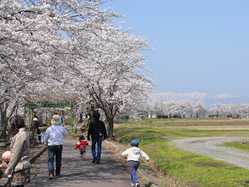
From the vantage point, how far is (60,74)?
19344 mm

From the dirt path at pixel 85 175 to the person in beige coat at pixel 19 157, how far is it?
4953 millimetres

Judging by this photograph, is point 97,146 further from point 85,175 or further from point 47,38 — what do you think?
point 47,38

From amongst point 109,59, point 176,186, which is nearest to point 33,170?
point 176,186


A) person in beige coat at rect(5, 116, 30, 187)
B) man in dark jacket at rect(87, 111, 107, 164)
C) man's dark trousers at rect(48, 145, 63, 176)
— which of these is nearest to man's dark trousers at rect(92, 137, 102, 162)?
man in dark jacket at rect(87, 111, 107, 164)

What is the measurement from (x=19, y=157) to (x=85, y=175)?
25.5 ft

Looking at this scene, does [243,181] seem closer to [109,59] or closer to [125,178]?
[125,178]

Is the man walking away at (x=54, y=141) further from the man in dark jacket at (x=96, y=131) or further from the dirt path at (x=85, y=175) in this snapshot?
the man in dark jacket at (x=96, y=131)

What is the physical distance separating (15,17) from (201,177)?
21.7ft

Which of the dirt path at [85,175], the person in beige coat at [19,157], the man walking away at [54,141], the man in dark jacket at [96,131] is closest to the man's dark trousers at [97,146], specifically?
the man in dark jacket at [96,131]

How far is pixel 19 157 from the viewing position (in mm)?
9086

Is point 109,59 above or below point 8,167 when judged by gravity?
above

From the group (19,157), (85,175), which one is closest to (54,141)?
(85,175)

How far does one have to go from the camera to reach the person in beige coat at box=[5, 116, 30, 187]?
905cm

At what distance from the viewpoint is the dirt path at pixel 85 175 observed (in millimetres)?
14852
